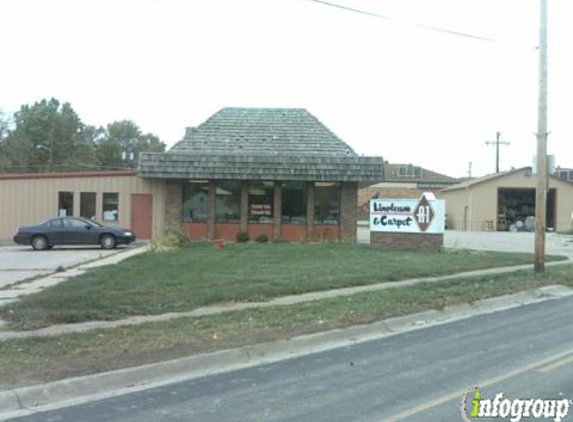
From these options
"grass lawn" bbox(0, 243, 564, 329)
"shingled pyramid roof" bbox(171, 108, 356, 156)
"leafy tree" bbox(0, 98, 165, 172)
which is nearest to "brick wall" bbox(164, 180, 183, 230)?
"shingled pyramid roof" bbox(171, 108, 356, 156)

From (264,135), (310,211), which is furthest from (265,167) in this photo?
(264,135)

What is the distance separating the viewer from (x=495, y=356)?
26.9ft

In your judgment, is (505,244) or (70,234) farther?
(505,244)

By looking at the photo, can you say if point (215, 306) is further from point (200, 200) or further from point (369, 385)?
Result: point (200, 200)

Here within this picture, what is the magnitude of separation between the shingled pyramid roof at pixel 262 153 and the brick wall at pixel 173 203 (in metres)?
1.26

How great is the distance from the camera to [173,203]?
2962 centimetres

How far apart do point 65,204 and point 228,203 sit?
7777mm

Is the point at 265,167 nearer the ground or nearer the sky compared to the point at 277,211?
nearer the sky

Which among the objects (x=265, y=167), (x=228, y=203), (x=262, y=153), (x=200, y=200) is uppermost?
(x=262, y=153)

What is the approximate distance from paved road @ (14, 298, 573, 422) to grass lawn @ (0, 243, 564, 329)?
12.3ft

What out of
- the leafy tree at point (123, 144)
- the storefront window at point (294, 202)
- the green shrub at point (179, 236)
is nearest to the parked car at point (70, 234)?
the green shrub at point (179, 236)

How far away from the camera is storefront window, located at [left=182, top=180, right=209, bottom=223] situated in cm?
2972

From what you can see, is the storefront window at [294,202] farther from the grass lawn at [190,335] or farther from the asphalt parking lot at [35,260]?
the grass lawn at [190,335]

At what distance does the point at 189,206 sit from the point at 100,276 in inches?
575
